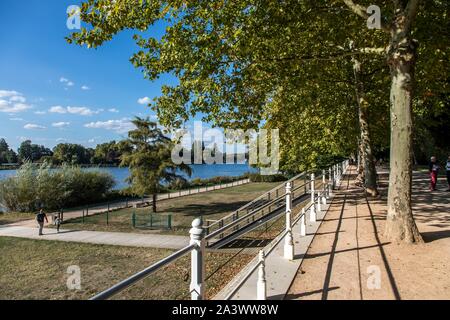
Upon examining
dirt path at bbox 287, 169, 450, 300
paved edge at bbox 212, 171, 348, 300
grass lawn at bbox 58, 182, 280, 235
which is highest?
dirt path at bbox 287, 169, 450, 300

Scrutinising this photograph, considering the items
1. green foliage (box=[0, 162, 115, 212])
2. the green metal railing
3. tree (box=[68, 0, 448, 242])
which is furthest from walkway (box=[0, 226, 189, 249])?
green foliage (box=[0, 162, 115, 212])

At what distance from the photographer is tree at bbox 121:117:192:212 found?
100 ft

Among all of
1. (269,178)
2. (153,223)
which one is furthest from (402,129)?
(269,178)

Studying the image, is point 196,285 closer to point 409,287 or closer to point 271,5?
point 409,287

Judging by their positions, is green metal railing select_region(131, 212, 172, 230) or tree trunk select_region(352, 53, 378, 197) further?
green metal railing select_region(131, 212, 172, 230)

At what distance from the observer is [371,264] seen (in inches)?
264

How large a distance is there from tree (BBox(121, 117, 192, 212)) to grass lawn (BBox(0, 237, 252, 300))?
11.7m

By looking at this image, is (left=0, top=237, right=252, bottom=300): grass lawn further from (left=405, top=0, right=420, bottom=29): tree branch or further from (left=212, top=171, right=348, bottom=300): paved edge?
(left=405, top=0, right=420, bottom=29): tree branch

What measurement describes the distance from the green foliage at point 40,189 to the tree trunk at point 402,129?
33.3 meters

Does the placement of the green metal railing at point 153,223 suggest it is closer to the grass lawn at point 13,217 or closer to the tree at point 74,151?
the grass lawn at point 13,217

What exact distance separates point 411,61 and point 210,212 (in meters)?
22.8

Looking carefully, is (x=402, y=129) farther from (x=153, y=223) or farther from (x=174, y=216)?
(x=174, y=216)

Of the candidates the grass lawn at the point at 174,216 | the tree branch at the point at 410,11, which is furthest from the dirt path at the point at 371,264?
the grass lawn at the point at 174,216

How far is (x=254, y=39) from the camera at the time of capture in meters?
10.8
